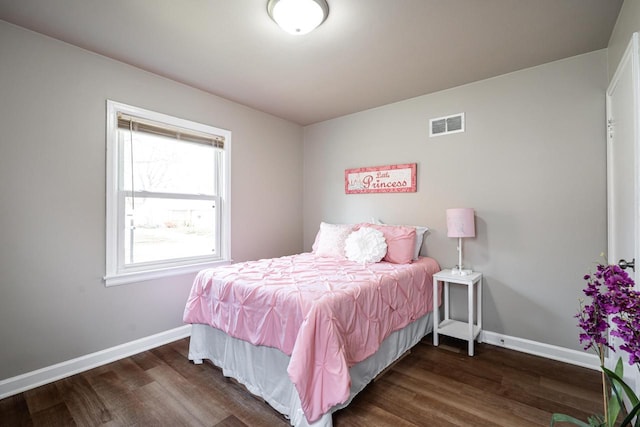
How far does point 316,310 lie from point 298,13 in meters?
1.84

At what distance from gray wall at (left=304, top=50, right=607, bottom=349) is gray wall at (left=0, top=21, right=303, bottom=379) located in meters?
2.72

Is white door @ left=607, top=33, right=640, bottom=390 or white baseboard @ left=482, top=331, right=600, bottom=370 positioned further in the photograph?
white baseboard @ left=482, top=331, right=600, bottom=370

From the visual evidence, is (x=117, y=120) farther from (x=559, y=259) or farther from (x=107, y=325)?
(x=559, y=259)

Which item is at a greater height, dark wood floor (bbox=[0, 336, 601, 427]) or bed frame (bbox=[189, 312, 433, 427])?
bed frame (bbox=[189, 312, 433, 427])

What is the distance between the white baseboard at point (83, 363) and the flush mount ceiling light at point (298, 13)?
9.50 feet

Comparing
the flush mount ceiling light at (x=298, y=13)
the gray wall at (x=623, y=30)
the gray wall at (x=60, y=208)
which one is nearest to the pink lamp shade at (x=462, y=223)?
the gray wall at (x=623, y=30)

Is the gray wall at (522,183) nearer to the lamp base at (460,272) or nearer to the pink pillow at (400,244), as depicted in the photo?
the lamp base at (460,272)

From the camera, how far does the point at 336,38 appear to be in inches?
87.5

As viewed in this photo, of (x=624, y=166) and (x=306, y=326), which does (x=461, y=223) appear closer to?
(x=624, y=166)

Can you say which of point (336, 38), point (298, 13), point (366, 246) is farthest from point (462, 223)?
point (298, 13)

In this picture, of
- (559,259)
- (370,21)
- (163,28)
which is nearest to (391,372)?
(559,259)

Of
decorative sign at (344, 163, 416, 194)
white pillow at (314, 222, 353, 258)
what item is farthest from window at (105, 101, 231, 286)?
decorative sign at (344, 163, 416, 194)

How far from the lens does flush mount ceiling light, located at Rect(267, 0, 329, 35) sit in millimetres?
1806

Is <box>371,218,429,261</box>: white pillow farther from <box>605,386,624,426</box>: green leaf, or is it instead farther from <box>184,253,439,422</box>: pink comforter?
<box>605,386,624,426</box>: green leaf
